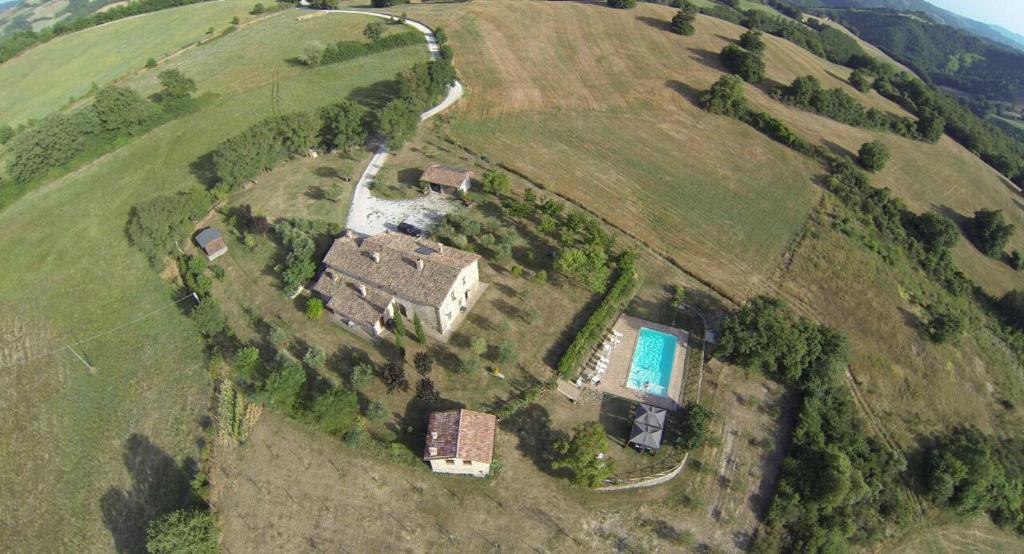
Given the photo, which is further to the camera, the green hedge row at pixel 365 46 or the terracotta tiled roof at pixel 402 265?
the green hedge row at pixel 365 46

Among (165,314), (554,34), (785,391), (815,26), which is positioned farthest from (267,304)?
(815,26)

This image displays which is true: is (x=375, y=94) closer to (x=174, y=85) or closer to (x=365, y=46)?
(x=365, y=46)

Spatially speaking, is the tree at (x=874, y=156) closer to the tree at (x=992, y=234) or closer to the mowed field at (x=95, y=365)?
the tree at (x=992, y=234)

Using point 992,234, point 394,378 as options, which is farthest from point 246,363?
point 992,234

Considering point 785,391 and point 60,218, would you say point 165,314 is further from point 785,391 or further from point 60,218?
point 785,391

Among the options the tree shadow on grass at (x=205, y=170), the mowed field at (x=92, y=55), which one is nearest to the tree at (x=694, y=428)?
the tree shadow on grass at (x=205, y=170)

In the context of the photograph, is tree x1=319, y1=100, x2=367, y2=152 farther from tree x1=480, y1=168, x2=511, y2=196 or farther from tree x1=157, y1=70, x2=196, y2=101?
tree x1=157, y1=70, x2=196, y2=101
